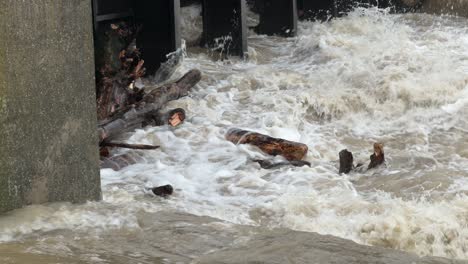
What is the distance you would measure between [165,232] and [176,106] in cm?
468

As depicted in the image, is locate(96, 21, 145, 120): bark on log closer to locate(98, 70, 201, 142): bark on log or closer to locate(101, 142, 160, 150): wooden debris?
locate(98, 70, 201, 142): bark on log

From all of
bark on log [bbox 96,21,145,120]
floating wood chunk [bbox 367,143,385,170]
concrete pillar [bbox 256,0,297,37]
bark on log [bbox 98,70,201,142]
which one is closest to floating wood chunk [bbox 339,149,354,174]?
floating wood chunk [bbox 367,143,385,170]

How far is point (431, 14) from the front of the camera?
16.1m

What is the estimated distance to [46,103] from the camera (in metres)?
4.79

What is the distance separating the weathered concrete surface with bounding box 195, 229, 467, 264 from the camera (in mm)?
4012

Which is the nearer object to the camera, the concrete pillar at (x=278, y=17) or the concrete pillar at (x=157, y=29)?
the concrete pillar at (x=157, y=29)

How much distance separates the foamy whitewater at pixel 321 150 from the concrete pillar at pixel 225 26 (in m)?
0.33

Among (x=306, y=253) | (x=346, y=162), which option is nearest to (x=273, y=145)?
(x=346, y=162)

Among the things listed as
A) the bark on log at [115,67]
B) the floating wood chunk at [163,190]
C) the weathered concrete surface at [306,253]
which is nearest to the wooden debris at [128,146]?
the bark on log at [115,67]

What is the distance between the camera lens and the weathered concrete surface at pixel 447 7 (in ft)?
52.2

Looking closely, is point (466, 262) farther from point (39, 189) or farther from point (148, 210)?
point (39, 189)

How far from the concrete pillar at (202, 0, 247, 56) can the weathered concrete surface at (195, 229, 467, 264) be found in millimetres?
8144

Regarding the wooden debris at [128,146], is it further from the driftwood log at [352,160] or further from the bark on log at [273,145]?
the driftwood log at [352,160]

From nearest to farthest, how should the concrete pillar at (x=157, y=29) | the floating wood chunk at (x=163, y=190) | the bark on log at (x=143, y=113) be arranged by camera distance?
the floating wood chunk at (x=163, y=190) → the bark on log at (x=143, y=113) → the concrete pillar at (x=157, y=29)
